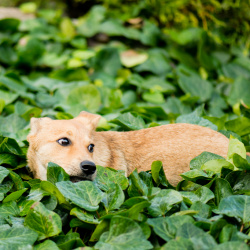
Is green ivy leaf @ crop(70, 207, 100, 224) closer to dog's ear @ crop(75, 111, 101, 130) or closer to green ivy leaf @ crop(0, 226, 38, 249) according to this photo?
green ivy leaf @ crop(0, 226, 38, 249)

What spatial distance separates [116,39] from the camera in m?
6.68

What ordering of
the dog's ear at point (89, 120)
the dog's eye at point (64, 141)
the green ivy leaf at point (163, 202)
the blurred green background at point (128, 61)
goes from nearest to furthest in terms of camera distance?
the green ivy leaf at point (163, 202) → the dog's eye at point (64, 141) → the dog's ear at point (89, 120) → the blurred green background at point (128, 61)

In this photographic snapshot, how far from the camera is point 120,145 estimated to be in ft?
11.2

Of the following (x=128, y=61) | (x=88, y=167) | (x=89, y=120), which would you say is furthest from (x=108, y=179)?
(x=128, y=61)

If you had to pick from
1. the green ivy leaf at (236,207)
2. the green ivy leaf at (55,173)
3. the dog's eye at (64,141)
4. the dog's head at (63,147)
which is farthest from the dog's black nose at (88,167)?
the green ivy leaf at (236,207)

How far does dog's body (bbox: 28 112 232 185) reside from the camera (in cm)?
303

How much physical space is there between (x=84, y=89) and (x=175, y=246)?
3.03m

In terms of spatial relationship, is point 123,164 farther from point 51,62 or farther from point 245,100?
point 51,62

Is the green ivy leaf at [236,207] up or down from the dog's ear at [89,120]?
up

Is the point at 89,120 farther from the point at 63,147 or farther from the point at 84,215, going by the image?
the point at 84,215

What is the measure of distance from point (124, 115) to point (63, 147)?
0.97m

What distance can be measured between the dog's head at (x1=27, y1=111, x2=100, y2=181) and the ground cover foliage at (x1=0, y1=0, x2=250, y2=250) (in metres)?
0.12

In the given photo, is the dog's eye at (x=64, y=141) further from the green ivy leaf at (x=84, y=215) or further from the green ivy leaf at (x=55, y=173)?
the green ivy leaf at (x=84, y=215)

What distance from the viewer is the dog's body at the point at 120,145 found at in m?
3.03
